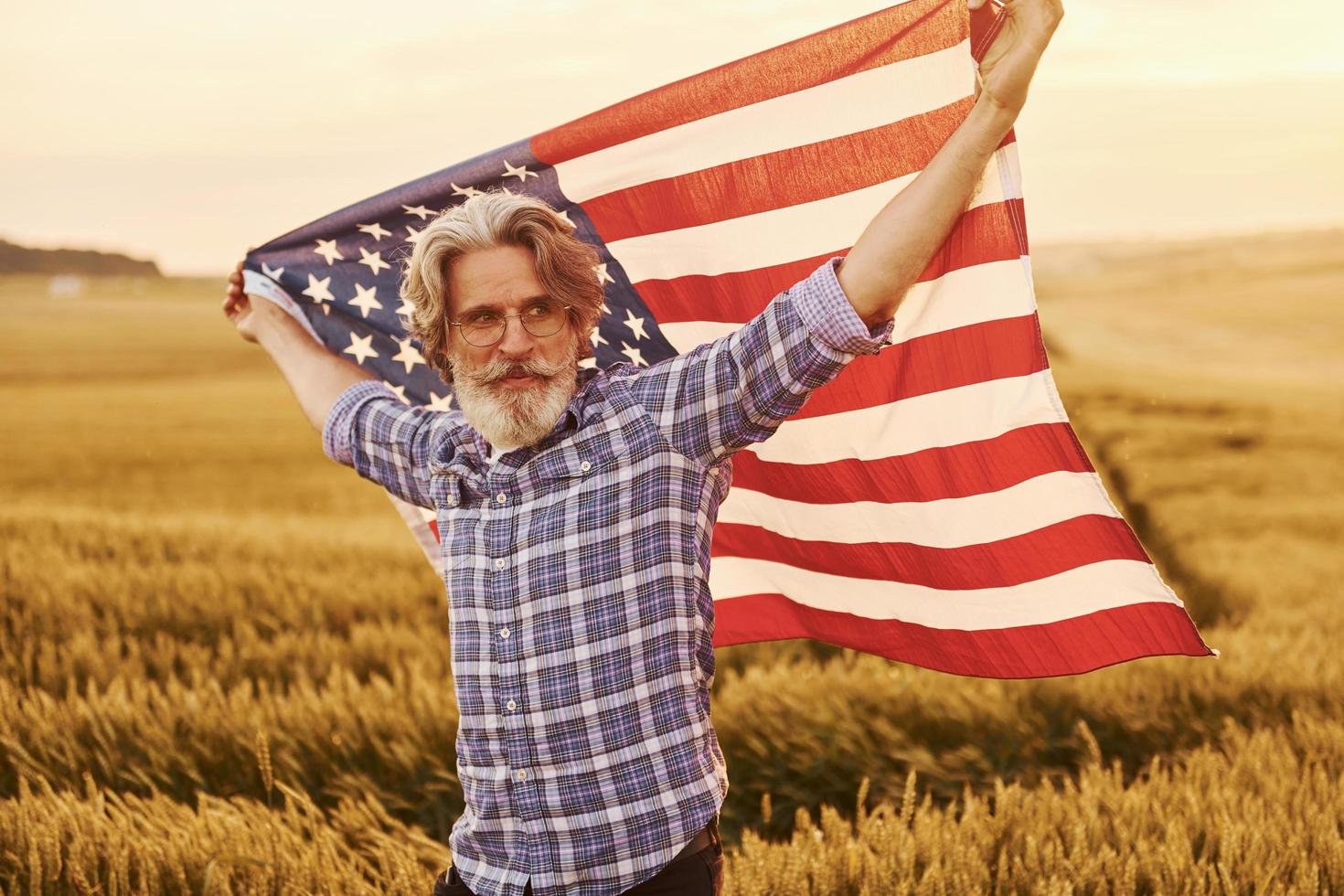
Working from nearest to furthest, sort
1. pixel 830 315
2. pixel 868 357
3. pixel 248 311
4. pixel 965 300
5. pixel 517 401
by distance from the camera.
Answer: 1. pixel 830 315
2. pixel 517 401
3. pixel 965 300
4. pixel 868 357
5. pixel 248 311

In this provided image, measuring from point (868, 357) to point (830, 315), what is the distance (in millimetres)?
1077

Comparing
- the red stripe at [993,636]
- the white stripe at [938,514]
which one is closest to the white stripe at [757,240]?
the white stripe at [938,514]

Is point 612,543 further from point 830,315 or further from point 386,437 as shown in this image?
point 386,437

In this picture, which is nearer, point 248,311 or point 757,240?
point 757,240

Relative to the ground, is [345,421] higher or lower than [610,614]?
higher

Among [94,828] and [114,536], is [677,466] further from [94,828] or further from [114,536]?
[114,536]

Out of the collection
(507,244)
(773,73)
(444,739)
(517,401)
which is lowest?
(444,739)

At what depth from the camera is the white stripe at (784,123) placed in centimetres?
308

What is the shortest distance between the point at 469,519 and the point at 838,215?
4.80 feet

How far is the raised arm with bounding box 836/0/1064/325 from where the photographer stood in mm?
2463

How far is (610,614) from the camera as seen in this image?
252 centimetres

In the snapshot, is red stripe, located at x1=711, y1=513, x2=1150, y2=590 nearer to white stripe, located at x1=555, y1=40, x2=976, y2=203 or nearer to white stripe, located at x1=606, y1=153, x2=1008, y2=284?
white stripe, located at x1=606, y1=153, x2=1008, y2=284

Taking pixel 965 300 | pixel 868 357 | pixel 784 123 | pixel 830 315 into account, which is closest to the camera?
pixel 830 315

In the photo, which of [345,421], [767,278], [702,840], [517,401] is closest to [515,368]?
[517,401]
